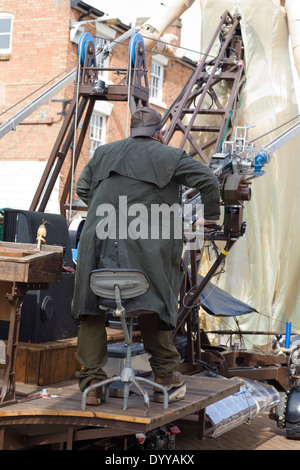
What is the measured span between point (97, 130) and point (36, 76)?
2.15 meters

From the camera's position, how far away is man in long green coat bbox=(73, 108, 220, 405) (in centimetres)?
443

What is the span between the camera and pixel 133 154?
4.60m

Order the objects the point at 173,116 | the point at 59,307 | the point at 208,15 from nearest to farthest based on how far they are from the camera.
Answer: the point at 59,307
the point at 173,116
the point at 208,15

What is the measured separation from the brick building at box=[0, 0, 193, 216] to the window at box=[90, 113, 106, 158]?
3 cm

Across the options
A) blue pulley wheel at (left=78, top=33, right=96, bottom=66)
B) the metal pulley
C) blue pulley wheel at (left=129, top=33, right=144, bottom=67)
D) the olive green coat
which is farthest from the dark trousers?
blue pulley wheel at (left=78, top=33, right=96, bottom=66)

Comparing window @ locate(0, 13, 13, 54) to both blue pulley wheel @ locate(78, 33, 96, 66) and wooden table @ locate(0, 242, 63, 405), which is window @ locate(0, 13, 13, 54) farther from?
wooden table @ locate(0, 242, 63, 405)

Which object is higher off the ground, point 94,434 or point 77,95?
point 77,95

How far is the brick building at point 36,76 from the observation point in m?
18.4

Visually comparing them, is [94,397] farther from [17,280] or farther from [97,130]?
[97,130]

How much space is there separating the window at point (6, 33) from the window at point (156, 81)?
4418mm

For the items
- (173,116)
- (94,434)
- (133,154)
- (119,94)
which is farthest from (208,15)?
(94,434)

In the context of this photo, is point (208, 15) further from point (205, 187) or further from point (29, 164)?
point (205, 187)

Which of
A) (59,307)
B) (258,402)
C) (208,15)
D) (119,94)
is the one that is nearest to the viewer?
(59,307)

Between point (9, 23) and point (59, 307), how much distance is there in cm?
1509
